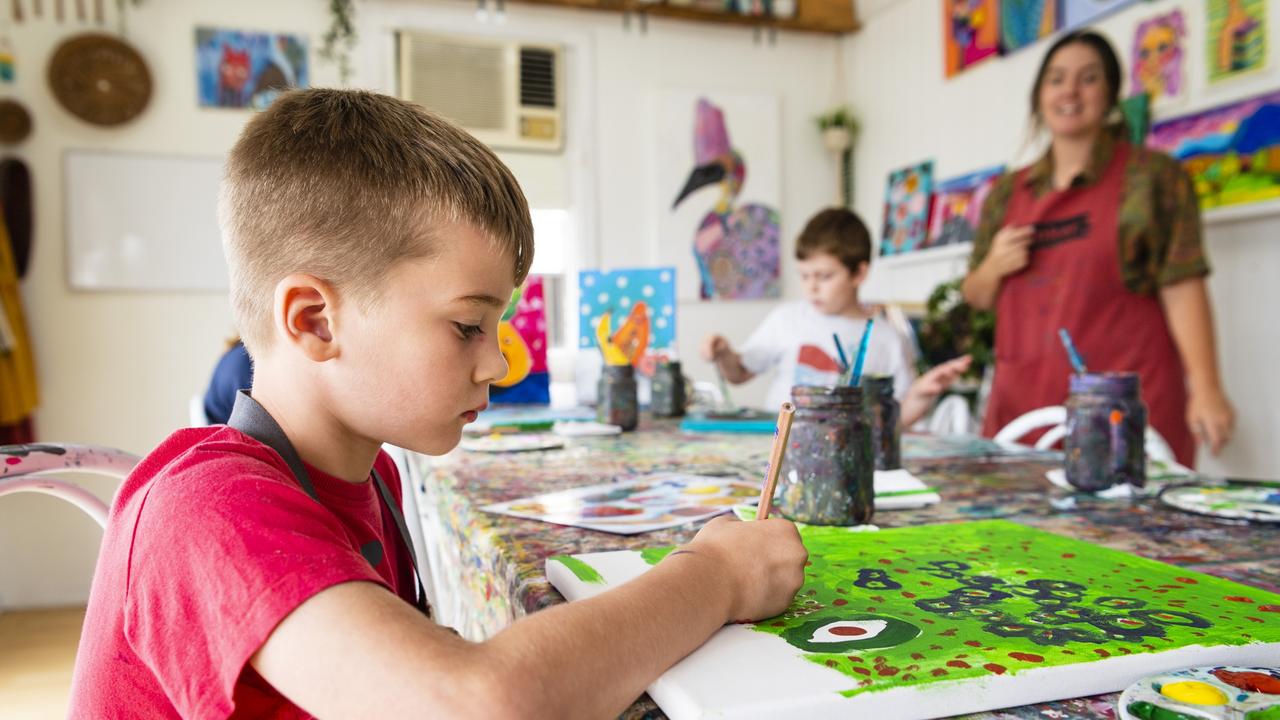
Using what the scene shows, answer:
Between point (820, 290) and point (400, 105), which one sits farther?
point (820, 290)

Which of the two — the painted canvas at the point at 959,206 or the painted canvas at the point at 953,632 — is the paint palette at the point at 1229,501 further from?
the painted canvas at the point at 959,206

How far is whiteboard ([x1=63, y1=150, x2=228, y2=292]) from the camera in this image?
153 inches

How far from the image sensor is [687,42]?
187 inches


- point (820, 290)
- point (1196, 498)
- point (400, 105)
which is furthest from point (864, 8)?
point (400, 105)

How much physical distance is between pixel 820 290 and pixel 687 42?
2625mm

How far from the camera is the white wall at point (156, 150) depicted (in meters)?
3.85

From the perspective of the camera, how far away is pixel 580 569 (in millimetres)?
711

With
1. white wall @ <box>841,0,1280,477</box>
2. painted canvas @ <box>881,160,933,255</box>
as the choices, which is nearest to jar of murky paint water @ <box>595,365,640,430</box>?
white wall @ <box>841,0,1280,477</box>

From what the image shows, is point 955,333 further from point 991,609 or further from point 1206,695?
point 1206,695

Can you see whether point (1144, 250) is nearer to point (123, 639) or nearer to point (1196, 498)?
point (1196, 498)

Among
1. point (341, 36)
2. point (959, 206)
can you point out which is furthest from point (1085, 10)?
point (341, 36)

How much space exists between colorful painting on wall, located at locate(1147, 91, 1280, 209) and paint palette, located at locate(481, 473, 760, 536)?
2383 millimetres

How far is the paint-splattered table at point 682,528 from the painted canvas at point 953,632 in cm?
2

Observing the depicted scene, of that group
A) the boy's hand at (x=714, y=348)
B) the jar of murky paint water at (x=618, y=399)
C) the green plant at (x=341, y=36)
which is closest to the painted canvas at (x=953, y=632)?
the jar of murky paint water at (x=618, y=399)
